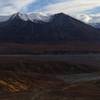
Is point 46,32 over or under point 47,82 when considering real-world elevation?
over

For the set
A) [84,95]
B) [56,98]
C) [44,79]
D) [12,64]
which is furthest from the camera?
[12,64]

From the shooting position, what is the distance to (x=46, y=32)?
179250mm

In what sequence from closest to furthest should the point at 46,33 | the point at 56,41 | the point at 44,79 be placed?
the point at 44,79
the point at 56,41
the point at 46,33

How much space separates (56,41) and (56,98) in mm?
132066

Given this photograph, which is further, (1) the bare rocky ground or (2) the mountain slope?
(2) the mountain slope

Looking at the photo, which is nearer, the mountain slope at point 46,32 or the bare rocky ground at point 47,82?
the bare rocky ground at point 47,82

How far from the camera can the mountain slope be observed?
170750 mm

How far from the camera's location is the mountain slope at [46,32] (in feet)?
560

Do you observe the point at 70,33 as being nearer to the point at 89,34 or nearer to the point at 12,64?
the point at 89,34

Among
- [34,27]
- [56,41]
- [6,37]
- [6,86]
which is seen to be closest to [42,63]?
[6,86]

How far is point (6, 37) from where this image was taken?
578 feet

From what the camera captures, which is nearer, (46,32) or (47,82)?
(47,82)

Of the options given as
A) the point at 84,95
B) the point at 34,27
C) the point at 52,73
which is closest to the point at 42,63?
the point at 52,73

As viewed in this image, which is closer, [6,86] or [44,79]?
[6,86]
